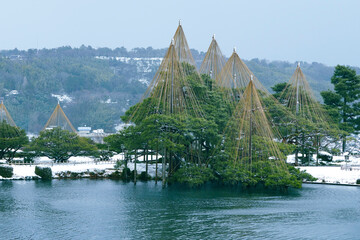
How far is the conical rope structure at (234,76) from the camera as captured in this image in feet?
224

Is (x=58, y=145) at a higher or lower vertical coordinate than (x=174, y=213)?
higher

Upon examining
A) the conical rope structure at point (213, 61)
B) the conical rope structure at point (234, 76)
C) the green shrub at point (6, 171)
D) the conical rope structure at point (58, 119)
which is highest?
the conical rope structure at point (213, 61)

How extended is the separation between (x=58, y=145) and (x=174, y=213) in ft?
109

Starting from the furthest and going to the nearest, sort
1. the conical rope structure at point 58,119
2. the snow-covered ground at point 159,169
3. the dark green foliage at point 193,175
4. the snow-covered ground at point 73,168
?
the conical rope structure at point 58,119 < the snow-covered ground at point 73,168 < the snow-covered ground at point 159,169 < the dark green foliage at point 193,175

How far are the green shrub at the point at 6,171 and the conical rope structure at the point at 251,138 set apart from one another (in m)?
24.1

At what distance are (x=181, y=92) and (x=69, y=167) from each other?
17075 millimetres

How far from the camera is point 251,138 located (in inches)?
2110

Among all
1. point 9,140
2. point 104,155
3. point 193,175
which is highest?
point 9,140

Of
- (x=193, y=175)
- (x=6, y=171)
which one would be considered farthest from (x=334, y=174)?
(x=6, y=171)

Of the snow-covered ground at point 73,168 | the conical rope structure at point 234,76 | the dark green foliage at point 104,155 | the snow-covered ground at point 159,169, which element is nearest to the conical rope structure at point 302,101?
the conical rope structure at point 234,76

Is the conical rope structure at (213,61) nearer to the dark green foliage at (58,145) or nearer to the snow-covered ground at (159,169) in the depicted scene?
the snow-covered ground at (159,169)

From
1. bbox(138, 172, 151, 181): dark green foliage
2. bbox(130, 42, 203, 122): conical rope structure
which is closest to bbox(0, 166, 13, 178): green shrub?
bbox(138, 172, 151, 181): dark green foliage

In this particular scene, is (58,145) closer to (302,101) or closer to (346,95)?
(302,101)

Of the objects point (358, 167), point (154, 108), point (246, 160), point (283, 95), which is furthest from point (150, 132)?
point (283, 95)
